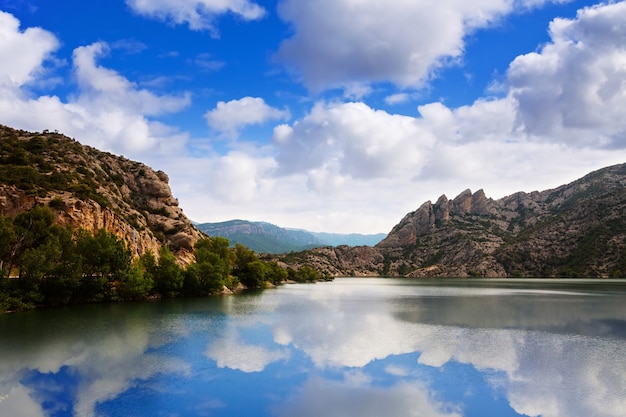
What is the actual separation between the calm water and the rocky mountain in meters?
29.4

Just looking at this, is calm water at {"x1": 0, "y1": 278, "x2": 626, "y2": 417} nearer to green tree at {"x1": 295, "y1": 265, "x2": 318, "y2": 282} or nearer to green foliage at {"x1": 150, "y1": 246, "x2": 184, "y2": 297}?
green foliage at {"x1": 150, "y1": 246, "x2": 184, "y2": 297}

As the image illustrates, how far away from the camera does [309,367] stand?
27344 mm

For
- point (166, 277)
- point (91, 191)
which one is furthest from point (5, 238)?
point (166, 277)

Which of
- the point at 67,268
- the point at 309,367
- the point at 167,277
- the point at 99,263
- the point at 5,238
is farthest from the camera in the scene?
the point at 167,277

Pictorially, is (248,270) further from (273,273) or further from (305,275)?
(305,275)

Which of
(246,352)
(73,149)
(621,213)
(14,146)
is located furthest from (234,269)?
(621,213)

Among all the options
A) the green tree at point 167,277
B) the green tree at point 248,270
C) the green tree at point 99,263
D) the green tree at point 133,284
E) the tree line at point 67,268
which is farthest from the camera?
the green tree at point 248,270

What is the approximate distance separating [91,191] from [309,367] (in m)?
71.3

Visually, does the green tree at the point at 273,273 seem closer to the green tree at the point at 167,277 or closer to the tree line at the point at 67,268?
the tree line at the point at 67,268

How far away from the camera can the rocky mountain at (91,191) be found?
7062 cm

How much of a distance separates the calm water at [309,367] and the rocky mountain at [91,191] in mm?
29385

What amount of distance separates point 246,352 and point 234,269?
3652 inches

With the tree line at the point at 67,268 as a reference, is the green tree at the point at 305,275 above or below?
below

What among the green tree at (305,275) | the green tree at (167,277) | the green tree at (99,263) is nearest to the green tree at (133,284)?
the green tree at (99,263)
